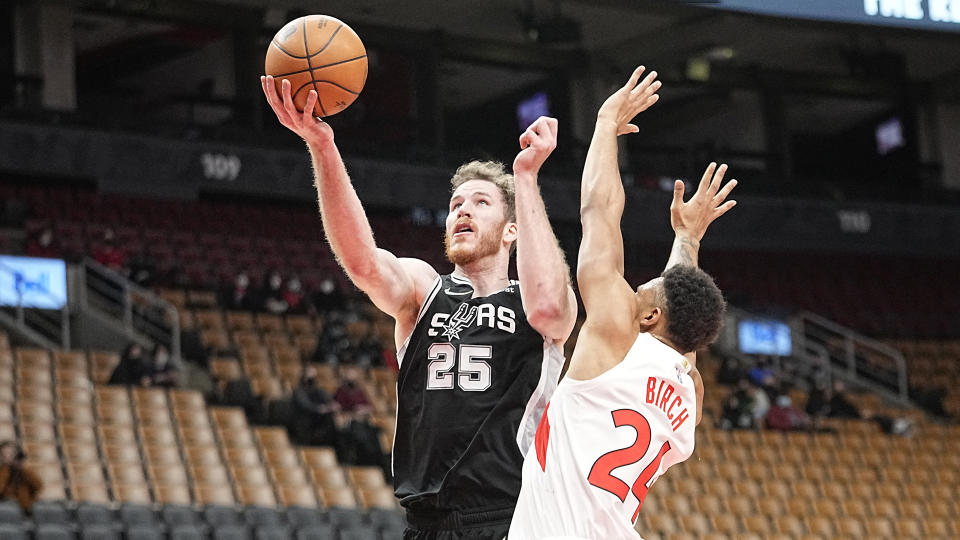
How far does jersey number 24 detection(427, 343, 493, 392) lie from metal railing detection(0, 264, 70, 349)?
11.6 m

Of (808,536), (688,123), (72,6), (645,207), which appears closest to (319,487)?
(808,536)

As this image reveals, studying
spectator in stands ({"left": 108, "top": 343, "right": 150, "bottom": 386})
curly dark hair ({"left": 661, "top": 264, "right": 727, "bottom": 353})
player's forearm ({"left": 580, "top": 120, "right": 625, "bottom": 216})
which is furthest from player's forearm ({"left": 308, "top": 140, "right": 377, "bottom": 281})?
spectator in stands ({"left": 108, "top": 343, "right": 150, "bottom": 386})

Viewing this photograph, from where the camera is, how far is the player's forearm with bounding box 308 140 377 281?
3.94 metres

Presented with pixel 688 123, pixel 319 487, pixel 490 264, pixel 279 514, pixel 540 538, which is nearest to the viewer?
pixel 540 538

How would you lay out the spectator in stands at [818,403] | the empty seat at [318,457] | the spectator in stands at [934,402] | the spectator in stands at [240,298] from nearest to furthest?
the empty seat at [318,457]
the spectator in stands at [240,298]
the spectator in stands at [818,403]
the spectator in stands at [934,402]

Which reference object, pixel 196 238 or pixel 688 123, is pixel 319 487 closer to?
pixel 196 238

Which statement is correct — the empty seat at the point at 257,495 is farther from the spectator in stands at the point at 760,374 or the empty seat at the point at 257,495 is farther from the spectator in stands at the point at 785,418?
the spectator in stands at the point at 760,374

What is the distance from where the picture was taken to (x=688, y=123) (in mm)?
23906

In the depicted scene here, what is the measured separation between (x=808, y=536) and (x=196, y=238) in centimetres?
901

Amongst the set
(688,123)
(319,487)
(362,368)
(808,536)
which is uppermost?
(688,123)

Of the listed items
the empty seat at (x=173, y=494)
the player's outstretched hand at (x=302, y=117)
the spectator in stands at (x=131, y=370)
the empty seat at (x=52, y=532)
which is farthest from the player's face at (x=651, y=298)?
the spectator in stands at (x=131, y=370)

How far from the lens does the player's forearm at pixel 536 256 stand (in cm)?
375

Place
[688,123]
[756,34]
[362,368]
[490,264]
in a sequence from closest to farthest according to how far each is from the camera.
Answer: [490,264]
[362,368]
[756,34]
[688,123]

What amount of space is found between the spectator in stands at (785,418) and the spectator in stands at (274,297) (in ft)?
20.9
